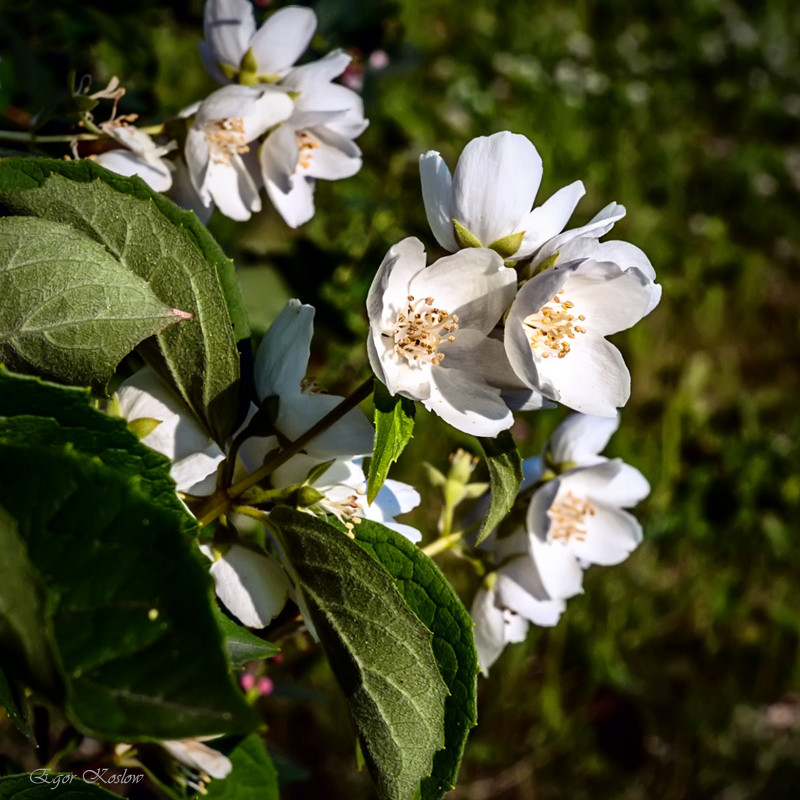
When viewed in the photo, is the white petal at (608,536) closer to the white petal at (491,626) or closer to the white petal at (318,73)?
the white petal at (491,626)

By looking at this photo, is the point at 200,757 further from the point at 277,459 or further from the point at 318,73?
the point at 318,73

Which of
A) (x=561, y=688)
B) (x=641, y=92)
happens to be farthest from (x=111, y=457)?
(x=641, y=92)

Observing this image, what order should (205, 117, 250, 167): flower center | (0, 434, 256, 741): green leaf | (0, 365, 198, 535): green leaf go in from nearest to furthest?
(0, 434, 256, 741): green leaf < (0, 365, 198, 535): green leaf < (205, 117, 250, 167): flower center

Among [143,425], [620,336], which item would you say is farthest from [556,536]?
[620,336]

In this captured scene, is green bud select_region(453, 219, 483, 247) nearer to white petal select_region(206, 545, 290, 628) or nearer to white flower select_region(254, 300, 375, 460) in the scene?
white flower select_region(254, 300, 375, 460)

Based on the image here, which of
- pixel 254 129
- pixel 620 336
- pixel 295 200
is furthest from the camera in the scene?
pixel 620 336

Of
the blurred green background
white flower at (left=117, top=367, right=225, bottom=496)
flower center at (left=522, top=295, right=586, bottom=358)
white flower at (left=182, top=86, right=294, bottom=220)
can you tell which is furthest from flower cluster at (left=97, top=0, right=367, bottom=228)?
flower center at (left=522, top=295, right=586, bottom=358)
